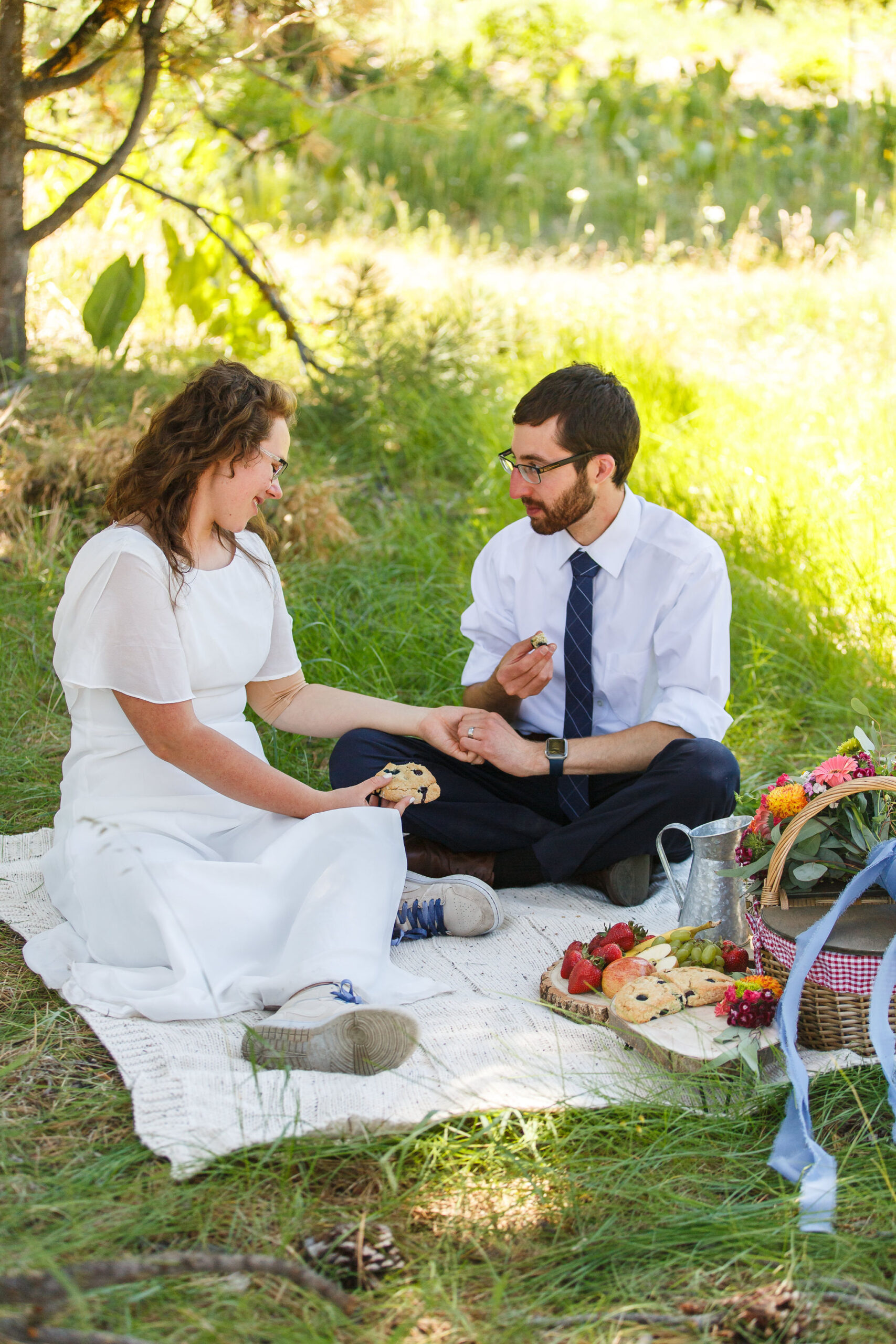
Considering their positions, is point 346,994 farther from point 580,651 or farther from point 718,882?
point 580,651

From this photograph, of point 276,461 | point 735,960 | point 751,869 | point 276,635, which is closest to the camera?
point 751,869

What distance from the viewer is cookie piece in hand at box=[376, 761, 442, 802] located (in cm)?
304

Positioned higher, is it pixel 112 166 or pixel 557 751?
pixel 112 166

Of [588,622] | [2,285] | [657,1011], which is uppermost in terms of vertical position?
[2,285]

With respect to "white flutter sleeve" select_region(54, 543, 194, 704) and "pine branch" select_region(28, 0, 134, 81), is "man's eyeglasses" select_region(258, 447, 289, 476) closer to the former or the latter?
"white flutter sleeve" select_region(54, 543, 194, 704)

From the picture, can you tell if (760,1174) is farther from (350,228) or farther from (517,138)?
(517,138)

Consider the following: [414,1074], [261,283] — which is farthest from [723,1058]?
[261,283]

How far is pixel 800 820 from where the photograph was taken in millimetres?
2438

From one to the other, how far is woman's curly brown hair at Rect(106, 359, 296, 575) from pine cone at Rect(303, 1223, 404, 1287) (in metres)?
1.51

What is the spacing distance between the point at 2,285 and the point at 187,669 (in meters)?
3.42

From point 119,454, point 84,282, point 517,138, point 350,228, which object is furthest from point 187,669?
point 517,138

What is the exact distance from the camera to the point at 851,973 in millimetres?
2344

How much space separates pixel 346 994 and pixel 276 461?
4.15 ft

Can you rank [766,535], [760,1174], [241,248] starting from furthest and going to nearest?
1. [241,248]
2. [766,535]
3. [760,1174]
